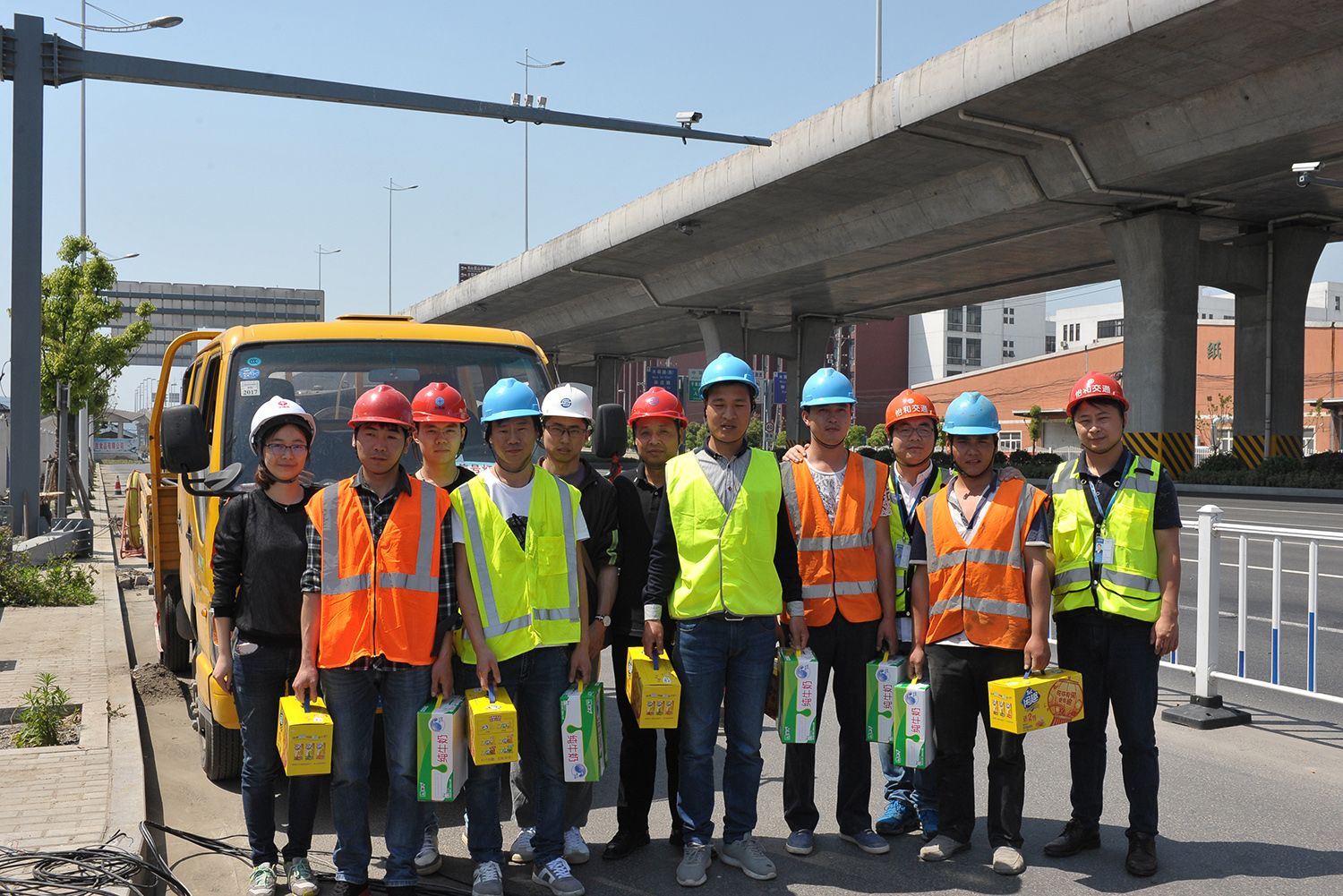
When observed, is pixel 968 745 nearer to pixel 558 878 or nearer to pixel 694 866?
pixel 694 866

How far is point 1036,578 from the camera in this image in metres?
4.71

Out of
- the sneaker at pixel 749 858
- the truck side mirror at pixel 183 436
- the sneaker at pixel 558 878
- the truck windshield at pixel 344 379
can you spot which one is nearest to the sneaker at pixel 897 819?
the sneaker at pixel 749 858

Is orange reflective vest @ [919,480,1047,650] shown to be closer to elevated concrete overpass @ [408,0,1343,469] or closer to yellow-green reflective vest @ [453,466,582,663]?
yellow-green reflective vest @ [453,466,582,663]

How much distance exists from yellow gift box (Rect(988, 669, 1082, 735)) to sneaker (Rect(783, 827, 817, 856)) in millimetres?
954

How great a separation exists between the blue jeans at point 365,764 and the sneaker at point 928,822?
2.23 metres

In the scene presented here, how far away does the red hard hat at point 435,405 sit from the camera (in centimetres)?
475

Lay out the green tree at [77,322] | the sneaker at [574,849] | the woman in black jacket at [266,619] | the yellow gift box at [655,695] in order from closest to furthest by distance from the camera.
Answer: the woman in black jacket at [266,619] < the yellow gift box at [655,695] < the sneaker at [574,849] < the green tree at [77,322]

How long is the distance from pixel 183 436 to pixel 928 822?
395cm

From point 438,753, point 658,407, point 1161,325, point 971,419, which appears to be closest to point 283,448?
point 438,753

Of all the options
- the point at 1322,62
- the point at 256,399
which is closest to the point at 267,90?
the point at 256,399

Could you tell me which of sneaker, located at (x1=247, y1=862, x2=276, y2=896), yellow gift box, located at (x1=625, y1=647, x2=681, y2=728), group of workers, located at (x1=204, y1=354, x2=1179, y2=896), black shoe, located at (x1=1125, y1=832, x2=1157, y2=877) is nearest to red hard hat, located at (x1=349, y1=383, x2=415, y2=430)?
group of workers, located at (x1=204, y1=354, x2=1179, y2=896)

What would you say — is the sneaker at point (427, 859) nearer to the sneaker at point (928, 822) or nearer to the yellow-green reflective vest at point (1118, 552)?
the sneaker at point (928, 822)

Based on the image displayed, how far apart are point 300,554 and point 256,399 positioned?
6.52 ft

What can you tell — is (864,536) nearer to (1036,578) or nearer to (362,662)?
(1036,578)
